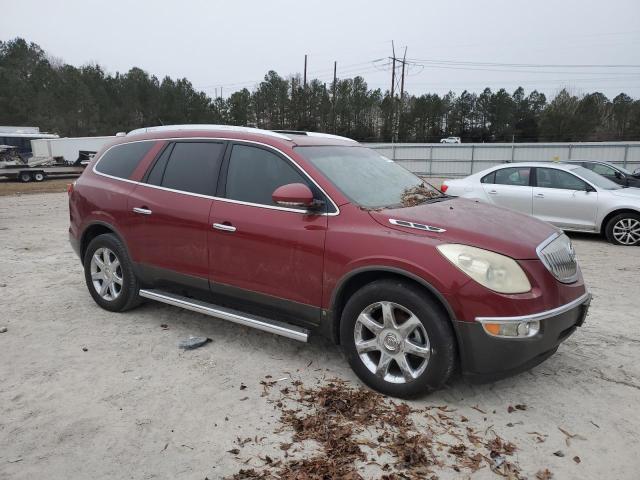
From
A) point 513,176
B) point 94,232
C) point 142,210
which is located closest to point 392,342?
point 142,210

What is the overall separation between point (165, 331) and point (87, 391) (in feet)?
3.96

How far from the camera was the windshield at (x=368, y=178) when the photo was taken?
12.7 feet

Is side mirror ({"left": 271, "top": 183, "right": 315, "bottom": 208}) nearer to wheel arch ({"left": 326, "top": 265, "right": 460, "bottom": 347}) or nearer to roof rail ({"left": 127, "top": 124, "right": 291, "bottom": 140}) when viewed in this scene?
wheel arch ({"left": 326, "top": 265, "right": 460, "bottom": 347})

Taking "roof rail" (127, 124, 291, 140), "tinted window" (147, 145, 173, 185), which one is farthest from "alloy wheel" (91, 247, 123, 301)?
"roof rail" (127, 124, 291, 140)

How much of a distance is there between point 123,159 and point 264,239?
2.25m

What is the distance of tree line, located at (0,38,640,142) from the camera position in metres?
56.2

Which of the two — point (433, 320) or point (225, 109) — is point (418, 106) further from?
point (433, 320)

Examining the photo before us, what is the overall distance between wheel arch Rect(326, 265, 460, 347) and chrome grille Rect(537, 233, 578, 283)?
749 mm

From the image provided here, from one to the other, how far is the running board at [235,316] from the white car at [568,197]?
565 centimetres

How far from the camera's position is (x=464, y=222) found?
3494 mm

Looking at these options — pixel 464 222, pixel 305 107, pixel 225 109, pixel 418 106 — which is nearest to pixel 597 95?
pixel 418 106

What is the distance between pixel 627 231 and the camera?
895 cm

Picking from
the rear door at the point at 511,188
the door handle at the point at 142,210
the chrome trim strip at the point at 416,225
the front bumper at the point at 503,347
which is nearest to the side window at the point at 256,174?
the chrome trim strip at the point at 416,225

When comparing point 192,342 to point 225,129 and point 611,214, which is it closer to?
point 225,129
